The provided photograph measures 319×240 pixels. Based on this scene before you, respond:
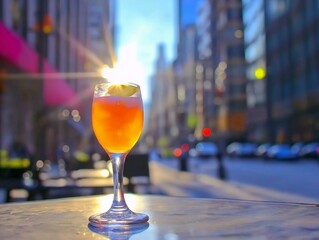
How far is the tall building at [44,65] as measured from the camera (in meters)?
14.3

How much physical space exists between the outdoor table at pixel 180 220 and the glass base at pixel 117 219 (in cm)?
4

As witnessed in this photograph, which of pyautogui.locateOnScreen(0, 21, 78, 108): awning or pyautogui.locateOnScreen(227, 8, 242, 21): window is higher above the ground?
pyautogui.locateOnScreen(227, 8, 242, 21): window

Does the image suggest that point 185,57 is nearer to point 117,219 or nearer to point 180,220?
point 180,220

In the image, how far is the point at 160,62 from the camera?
132875mm

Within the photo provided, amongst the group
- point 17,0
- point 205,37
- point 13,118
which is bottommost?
point 13,118

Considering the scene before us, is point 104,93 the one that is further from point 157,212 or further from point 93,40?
point 93,40

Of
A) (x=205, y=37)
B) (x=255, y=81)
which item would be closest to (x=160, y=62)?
(x=205, y=37)

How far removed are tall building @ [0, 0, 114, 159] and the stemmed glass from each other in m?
11.3

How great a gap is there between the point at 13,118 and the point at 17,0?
18.3 feet

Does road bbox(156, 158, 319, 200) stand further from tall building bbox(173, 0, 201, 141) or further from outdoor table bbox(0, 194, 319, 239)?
outdoor table bbox(0, 194, 319, 239)

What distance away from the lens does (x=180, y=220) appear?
206 cm

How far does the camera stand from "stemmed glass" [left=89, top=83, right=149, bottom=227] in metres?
2.08

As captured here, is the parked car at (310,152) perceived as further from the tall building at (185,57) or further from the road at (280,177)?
the road at (280,177)

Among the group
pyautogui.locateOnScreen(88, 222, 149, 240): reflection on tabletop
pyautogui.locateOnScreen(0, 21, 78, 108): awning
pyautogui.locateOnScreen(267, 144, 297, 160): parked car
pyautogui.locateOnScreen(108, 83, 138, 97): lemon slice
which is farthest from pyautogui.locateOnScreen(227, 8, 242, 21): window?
pyautogui.locateOnScreen(88, 222, 149, 240): reflection on tabletop
